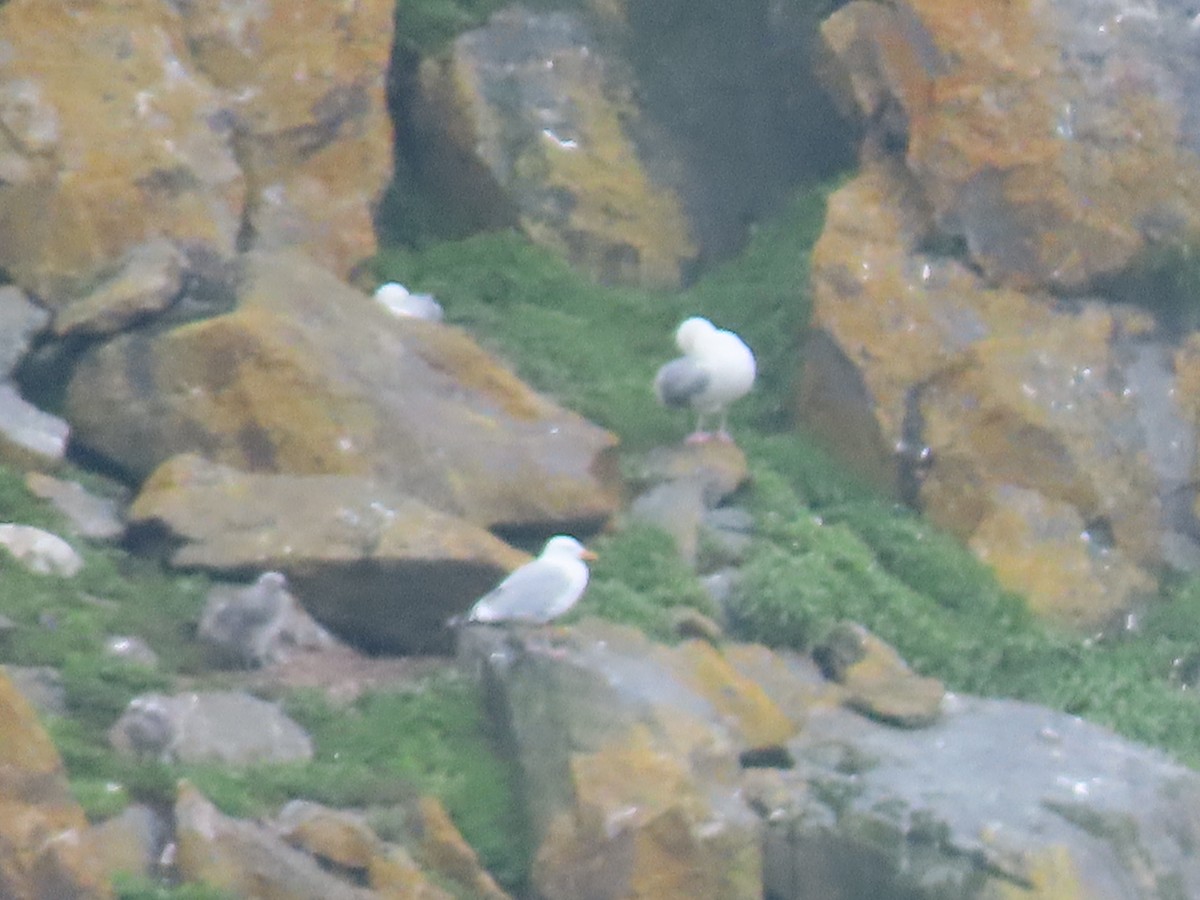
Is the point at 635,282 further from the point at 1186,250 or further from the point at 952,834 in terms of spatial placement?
the point at 952,834

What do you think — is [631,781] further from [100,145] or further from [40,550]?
[100,145]

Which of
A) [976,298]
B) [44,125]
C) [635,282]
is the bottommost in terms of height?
[635,282]

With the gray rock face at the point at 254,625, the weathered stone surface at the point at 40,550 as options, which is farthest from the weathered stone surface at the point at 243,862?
the weathered stone surface at the point at 40,550

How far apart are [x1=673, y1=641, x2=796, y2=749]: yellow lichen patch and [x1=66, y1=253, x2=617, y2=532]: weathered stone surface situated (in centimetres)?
156

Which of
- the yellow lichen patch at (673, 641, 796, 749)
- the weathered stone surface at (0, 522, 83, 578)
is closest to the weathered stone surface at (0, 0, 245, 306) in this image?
the weathered stone surface at (0, 522, 83, 578)

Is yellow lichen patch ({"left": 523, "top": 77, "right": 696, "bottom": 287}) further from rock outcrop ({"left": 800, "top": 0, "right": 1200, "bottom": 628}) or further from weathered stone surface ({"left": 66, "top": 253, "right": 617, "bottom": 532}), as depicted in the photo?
weathered stone surface ({"left": 66, "top": 253, "right": 617, "bottom": 532})

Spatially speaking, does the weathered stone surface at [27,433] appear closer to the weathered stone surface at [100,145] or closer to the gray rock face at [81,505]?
the gray rock face at [81,505]

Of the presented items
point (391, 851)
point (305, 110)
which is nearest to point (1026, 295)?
point (305, 110)

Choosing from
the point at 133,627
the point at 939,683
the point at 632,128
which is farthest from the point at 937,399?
the point at 133,627

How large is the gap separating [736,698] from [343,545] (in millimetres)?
1979

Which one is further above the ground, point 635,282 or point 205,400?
point 205,400

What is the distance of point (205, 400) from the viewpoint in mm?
10273

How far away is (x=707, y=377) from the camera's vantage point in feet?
38.7

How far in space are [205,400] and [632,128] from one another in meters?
5.37
